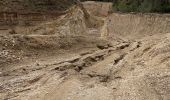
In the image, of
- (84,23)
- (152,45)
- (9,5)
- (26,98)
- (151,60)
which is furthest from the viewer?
(84,23)

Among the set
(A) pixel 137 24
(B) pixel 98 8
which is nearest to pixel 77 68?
(A) pixel 137 24

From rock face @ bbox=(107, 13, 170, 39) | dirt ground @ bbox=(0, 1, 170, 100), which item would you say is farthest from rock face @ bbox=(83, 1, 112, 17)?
dirt ground @ bbox=(0, 1, 170, 100)

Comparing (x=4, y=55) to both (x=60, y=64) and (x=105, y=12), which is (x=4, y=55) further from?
(x=105, y=12)

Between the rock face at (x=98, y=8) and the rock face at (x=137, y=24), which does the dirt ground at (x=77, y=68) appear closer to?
the rock face at (x=137, y=24)

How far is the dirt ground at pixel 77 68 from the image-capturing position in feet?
50.9

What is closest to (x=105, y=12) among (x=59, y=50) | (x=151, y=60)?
(x=59, y=50)

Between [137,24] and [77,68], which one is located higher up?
[77,68]

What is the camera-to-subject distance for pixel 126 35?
30.2 m

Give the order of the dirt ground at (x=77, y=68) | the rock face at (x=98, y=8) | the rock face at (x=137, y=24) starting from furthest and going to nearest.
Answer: the rock face at (x=98, y=8)
the rock face at (x=137, y=24)
the dirt ground at (x=77, y=68)

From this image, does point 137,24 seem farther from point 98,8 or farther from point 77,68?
point 77,68

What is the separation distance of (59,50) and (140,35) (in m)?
8.73

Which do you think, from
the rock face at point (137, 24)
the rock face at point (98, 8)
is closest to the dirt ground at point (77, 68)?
the rock face at point (137, 24)

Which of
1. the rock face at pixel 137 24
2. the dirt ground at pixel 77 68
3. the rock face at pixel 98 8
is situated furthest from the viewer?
the rock face at pixel 98 8

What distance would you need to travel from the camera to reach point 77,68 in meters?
18.4
